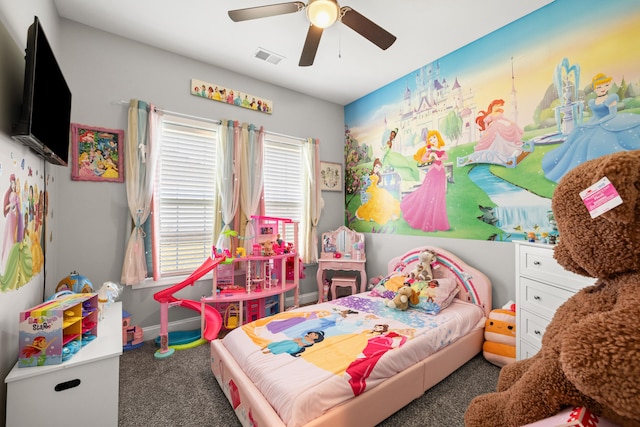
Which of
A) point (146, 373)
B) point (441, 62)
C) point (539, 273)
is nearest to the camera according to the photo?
point (539, 273)

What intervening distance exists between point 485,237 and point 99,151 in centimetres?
409

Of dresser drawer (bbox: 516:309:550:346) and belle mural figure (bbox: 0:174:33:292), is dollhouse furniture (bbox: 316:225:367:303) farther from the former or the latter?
belle mural figure (bbox: 0:174:33:292)

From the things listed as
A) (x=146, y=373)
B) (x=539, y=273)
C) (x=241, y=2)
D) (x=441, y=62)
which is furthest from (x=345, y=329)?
(x=441, y=62)

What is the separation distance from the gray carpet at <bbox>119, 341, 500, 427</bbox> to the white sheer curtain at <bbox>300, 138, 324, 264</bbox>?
196 centimetres

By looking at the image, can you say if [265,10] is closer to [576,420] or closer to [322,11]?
[322,11]

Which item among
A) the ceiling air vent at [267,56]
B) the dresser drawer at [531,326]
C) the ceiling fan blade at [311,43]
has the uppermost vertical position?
the ceiling air vent at [267,56]

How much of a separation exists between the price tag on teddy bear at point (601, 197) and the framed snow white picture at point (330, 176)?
3.70 meters

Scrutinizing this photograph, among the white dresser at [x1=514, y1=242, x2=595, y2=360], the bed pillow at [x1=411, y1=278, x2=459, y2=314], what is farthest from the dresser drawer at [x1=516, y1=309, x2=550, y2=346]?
the bed pillow at [x1=411, y1=278, x2=459, y2=314]

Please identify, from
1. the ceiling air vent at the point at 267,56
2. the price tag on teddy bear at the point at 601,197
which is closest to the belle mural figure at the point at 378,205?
the ceiling air vent at the point at 267,56

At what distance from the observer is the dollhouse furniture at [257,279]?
2971mm

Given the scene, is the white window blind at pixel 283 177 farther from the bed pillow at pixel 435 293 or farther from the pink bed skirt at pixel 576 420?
the pink bed skirt at pixel 576 420

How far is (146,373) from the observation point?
7.41 feet

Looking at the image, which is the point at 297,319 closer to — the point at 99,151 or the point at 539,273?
the point at 539,273

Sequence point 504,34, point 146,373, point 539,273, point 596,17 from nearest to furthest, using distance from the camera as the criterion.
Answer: point 539,273 → point 596,17 → point 146,373 → point 504,34
